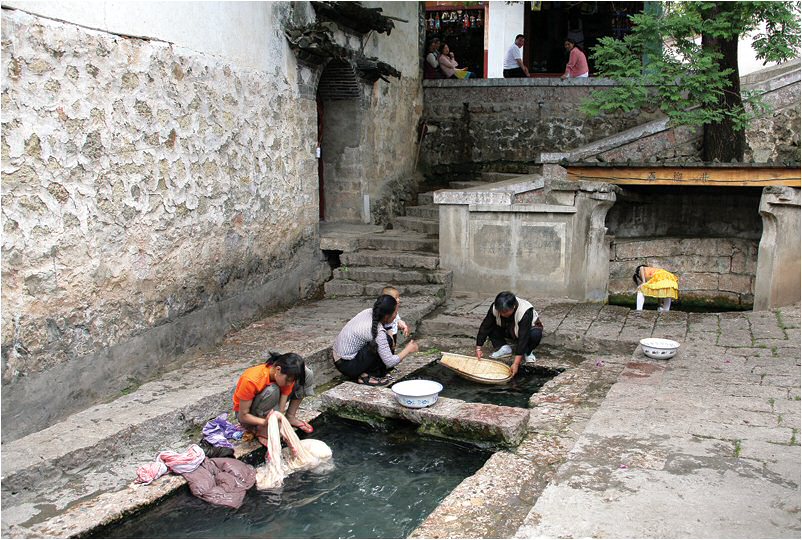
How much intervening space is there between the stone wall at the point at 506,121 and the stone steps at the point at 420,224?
2.70 meters

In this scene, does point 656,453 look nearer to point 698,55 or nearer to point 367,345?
point 367,345

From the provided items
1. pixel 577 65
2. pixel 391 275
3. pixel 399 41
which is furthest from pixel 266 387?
pixel 577 65

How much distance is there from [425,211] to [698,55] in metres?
4.68

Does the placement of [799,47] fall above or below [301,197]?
above

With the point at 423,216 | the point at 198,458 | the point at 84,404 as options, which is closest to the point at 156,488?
the point at 198,458

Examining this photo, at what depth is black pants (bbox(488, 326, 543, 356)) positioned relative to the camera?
745cm

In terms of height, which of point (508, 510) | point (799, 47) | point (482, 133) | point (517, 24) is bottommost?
point (508, 510)

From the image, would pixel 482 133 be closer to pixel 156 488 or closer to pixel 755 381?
pixel 755 381

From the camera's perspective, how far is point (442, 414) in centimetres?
575

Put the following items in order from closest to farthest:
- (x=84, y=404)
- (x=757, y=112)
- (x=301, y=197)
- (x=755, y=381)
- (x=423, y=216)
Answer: (x=84, y=404) < (x=755, y=381) < (x=301, y=197) < (x=757, y=112) < (x=423, y=216)

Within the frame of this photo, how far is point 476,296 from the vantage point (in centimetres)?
997

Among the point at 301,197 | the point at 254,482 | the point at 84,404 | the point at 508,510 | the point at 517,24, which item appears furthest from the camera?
the point at 517,24

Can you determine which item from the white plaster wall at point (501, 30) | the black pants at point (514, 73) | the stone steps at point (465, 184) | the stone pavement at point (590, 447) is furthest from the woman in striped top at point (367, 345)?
the white plaster wall at point (501, 30)

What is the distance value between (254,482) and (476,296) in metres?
5.56
